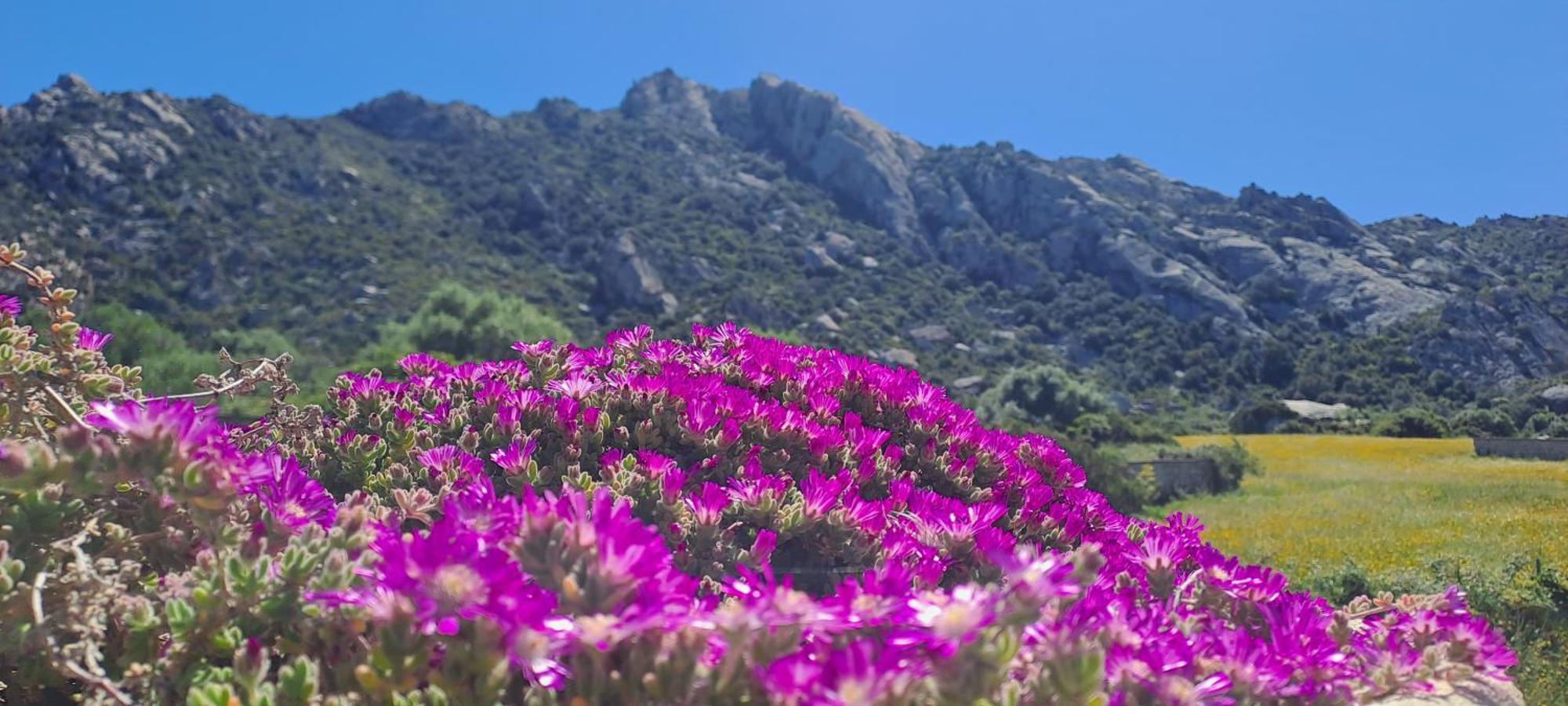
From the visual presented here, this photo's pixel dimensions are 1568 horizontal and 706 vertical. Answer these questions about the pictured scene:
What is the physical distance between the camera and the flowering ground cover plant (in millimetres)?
939

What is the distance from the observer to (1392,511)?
1380 cm

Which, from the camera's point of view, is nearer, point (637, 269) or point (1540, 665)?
point (1540, 665)

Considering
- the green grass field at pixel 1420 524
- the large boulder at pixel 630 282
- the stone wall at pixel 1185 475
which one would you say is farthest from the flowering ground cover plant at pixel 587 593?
the large boulder at pixel 630 282

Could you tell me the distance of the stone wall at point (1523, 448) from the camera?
21.9 meters

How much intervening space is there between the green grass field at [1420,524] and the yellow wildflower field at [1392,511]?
3 centimetres

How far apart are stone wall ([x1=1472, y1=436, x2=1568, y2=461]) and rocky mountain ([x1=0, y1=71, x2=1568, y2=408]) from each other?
Answer: 35206 mm

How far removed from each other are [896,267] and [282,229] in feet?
177

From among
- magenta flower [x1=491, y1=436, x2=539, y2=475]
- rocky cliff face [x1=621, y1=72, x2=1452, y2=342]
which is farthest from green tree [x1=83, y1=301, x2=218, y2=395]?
rocky cliff face [x1=621, y1=72, x2=1452, y2=342]

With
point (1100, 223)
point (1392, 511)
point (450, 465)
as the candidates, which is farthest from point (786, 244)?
point (450, 465)

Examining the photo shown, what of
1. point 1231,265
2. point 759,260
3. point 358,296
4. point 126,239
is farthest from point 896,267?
point 126,239

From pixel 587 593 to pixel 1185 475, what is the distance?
76.2 feet

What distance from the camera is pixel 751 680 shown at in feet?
3.06

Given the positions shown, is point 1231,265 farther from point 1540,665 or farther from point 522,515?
point 522,515

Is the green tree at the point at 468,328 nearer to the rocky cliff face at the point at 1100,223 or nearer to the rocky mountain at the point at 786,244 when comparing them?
the rocky mountain at the point at 786,244
